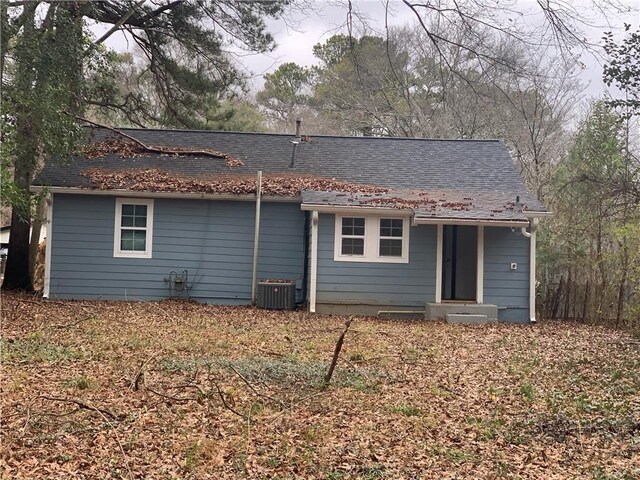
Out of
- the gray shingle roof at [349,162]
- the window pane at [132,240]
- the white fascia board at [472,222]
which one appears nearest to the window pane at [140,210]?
the window pane at [132,240]

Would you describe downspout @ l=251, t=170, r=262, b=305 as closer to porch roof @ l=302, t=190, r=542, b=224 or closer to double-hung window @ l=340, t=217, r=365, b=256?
porch roof @ l=302, t=190, r=542, b=224

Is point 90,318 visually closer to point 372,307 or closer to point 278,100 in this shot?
point 372,307

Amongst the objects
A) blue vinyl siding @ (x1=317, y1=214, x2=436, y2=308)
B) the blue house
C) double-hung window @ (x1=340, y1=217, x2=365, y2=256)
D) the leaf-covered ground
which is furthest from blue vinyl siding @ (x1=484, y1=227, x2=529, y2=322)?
the leaf-covered ground

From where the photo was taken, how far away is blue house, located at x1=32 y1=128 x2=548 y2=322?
517 inches

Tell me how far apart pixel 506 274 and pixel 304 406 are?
344 inches

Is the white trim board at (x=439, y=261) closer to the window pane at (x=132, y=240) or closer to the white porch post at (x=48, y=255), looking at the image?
the window pane at (x=132, y=240)

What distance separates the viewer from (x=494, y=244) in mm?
13438

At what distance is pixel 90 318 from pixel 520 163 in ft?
57.1

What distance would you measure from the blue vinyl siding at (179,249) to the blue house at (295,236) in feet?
0.07

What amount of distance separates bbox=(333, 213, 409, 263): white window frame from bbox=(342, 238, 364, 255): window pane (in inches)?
3.7

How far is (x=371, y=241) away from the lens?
13258 millimetres

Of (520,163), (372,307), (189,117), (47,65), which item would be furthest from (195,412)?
(520,163)

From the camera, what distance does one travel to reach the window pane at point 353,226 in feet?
43.6

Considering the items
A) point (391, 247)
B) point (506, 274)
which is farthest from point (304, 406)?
point (506, 274)
